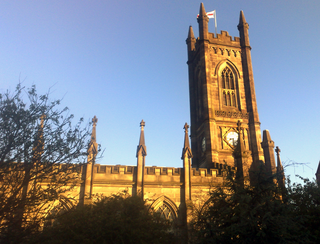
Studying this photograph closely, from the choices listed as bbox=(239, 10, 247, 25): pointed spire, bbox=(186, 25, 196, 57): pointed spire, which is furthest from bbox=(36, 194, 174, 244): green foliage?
bbox=(239, 10, 247, 25): pointed spire

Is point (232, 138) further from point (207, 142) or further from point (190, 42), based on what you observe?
point (190, 42)

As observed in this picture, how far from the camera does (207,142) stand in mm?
32594

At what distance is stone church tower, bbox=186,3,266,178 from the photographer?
33.2m

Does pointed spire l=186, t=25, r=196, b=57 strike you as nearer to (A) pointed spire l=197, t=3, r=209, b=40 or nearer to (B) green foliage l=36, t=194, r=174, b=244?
(A) pointed spire l=197, t=3, r=209, b=40

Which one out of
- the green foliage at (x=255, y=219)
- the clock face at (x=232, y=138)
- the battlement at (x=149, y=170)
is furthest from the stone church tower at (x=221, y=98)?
the green foliage at (x=255, y=219)

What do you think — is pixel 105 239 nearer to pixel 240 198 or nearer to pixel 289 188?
pixel 240 198

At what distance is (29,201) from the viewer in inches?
463

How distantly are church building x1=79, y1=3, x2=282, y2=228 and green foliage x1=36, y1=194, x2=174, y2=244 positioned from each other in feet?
12.6

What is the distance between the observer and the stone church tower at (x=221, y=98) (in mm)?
33219

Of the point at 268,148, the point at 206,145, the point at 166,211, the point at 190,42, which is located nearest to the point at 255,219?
the point at 166,211

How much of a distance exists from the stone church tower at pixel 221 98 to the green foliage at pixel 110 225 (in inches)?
556

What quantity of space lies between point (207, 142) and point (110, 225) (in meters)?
18.4

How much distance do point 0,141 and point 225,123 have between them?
2616cm

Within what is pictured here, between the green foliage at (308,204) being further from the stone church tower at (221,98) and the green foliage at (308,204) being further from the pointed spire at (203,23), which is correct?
the pointed spire at (203,23)
